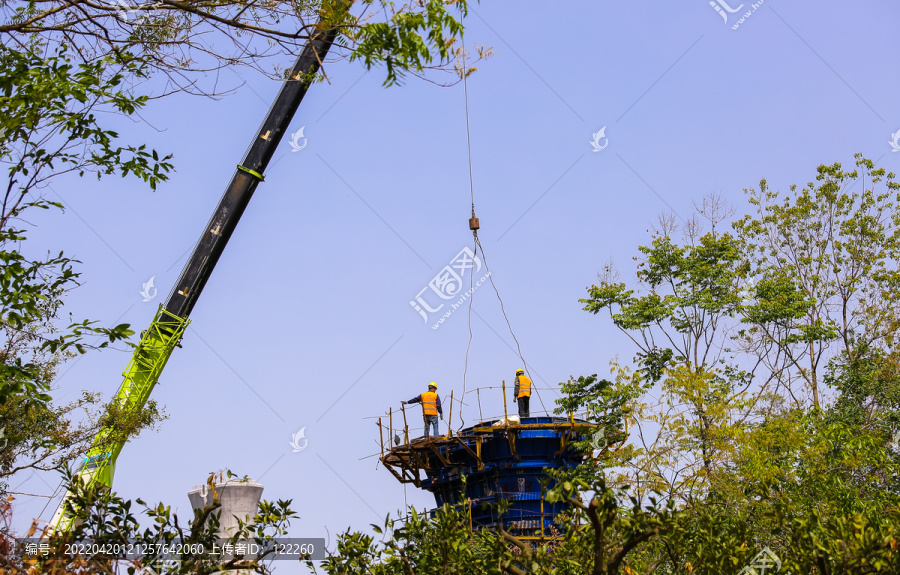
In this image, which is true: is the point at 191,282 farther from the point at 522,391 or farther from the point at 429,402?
the point at 522,391

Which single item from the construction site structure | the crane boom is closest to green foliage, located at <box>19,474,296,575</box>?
the crane boom

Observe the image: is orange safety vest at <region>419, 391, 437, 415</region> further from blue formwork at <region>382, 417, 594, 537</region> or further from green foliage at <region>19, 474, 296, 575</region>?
green foliage at <region>19, 474, 296, 575</region>

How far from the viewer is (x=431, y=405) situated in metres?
23.2

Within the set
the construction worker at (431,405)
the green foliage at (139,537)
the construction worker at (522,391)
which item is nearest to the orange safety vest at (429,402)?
the construction worker at (431,405)

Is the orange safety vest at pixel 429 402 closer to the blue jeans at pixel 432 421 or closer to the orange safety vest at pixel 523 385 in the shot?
the blue jeans at pixel 432 421

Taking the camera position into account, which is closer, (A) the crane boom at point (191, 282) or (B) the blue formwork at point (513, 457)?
(A) the crane boom at point (191, 282)

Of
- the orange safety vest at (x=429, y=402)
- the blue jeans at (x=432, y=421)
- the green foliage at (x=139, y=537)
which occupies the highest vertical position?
the orange safety vest at (x=429, y=402)

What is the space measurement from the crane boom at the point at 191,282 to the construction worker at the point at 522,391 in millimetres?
8513

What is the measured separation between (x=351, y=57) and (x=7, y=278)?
3.70 m

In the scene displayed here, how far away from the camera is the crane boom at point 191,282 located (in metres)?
18.5

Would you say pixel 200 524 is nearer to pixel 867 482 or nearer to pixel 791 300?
pixel 867 482

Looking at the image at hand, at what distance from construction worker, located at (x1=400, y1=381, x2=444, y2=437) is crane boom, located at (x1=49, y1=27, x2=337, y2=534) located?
692 centimetres

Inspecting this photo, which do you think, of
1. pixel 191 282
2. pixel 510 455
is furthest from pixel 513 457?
pixel 191 282

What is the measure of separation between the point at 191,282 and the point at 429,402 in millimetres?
7337
